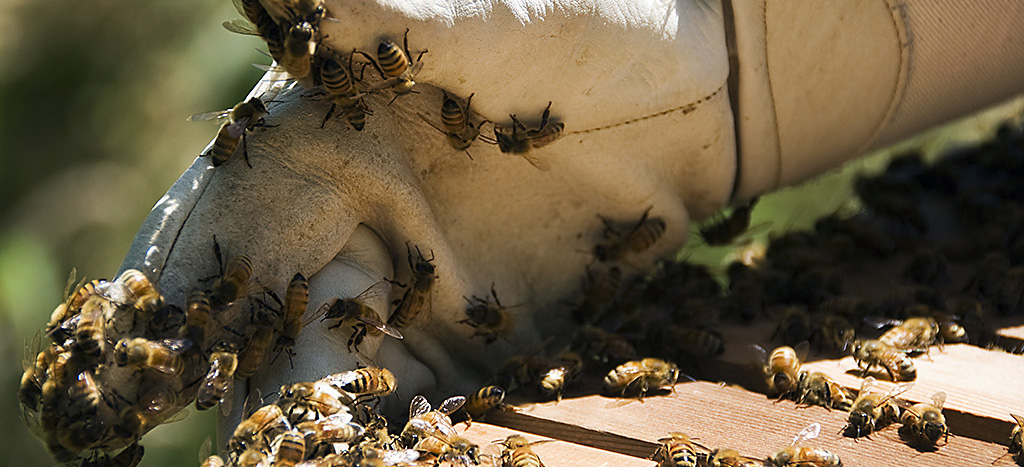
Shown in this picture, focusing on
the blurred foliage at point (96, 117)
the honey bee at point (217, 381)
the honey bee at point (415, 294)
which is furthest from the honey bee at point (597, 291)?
the blurred foliage at point (96, 117)

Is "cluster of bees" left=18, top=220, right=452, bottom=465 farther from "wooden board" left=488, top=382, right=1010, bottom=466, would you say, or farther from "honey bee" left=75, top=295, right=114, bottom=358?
"wooden board" left=488, top=382, right=1010, bottom=466

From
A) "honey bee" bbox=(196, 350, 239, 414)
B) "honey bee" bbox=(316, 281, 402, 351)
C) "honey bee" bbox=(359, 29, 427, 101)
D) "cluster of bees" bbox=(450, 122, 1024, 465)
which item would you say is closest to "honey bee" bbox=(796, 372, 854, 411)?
"cluster of bees" bbox=(450, 122, 1024, 465)

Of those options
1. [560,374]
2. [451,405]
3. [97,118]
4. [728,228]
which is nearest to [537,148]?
[560,374]

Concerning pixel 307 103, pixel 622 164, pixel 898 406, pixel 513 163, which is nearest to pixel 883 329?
pixel 898 406

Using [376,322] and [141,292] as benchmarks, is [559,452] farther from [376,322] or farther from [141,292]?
[141,292]

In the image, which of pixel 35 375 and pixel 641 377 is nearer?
Result: pixel 35 375

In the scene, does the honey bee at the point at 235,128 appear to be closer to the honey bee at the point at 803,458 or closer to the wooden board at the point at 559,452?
the wooden board at the point at 559,452
